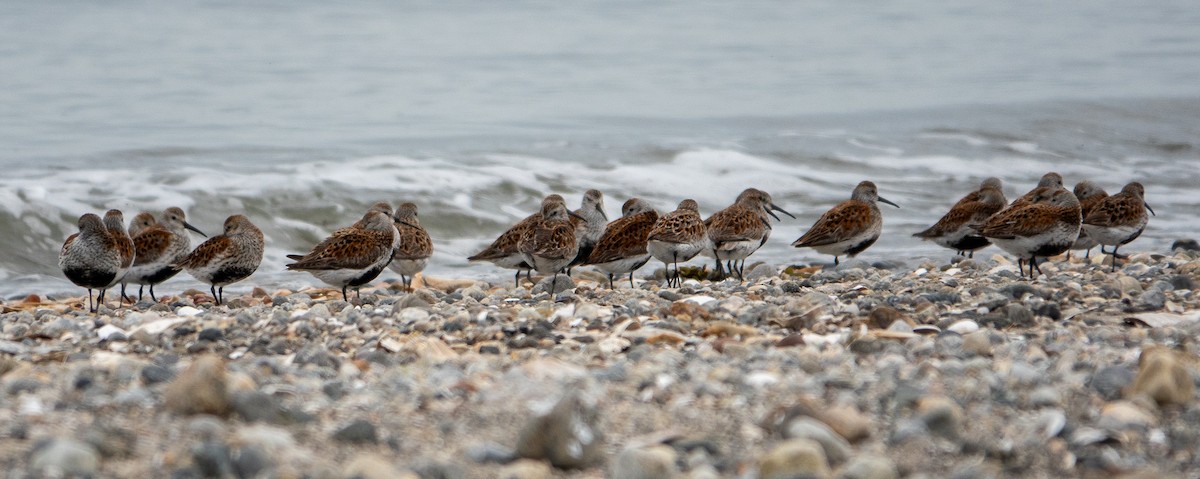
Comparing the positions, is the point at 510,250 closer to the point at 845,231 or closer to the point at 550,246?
the point at 550,246

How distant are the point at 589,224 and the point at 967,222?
3.33 meters

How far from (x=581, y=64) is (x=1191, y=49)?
60.1 ft

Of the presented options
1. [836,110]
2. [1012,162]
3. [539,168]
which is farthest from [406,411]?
[836,110]

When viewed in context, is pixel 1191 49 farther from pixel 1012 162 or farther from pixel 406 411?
pixel 406 411

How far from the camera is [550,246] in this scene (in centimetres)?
1031

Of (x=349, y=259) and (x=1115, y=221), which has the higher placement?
(x=1115, y=221)

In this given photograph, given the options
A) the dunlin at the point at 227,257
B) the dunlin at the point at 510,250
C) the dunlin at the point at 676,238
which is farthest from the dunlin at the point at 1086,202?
the dunlin at the point at 227,257

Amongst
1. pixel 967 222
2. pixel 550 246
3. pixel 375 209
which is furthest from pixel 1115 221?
pixel 375 209

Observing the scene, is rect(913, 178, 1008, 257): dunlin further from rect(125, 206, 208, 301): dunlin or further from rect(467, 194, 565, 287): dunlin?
rect(125, 206, 208, 301): dunlin

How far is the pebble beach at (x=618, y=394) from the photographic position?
14.3 feet

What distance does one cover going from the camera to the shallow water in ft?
56.7

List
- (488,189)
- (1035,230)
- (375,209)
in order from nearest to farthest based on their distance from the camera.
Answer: (1035,230), (375,209), (488,189)

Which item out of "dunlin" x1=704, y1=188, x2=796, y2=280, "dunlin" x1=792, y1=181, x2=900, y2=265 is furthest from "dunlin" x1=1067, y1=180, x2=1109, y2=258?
"dunlin" x1=704, y1=188, x2=796, y2=280

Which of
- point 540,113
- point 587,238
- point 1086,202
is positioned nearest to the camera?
point 587,238
